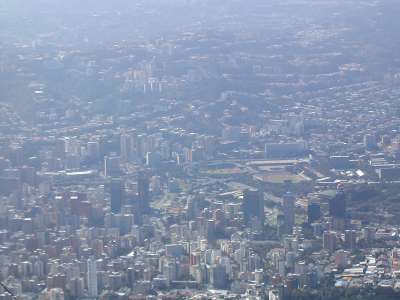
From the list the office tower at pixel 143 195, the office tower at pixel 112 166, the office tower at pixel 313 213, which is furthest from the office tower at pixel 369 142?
the office tower at pixel 313 213

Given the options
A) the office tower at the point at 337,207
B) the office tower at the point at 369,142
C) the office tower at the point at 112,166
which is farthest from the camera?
the office tower at the point at 369,142

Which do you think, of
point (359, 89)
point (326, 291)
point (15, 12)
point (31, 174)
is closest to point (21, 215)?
point (31, 174)

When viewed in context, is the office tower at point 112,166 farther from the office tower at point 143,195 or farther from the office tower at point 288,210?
the office tower at point 288,210

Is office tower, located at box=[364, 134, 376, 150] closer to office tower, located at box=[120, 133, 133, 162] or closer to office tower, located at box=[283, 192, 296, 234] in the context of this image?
office tower, located at box=[120, 133, 133, 162]

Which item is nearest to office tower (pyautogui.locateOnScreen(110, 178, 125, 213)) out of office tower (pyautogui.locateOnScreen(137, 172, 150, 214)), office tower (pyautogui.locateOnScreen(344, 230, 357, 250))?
office tower (pyautogui.locateOnScreen(137, 172, 150, 214))

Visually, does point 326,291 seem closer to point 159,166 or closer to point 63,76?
point 159,166

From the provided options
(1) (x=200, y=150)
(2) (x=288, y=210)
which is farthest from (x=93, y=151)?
(2) (x=288, y=210)

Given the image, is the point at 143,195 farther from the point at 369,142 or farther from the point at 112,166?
the point at 369,142

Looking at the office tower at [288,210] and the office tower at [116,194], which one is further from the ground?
the office tower at [288,210]
